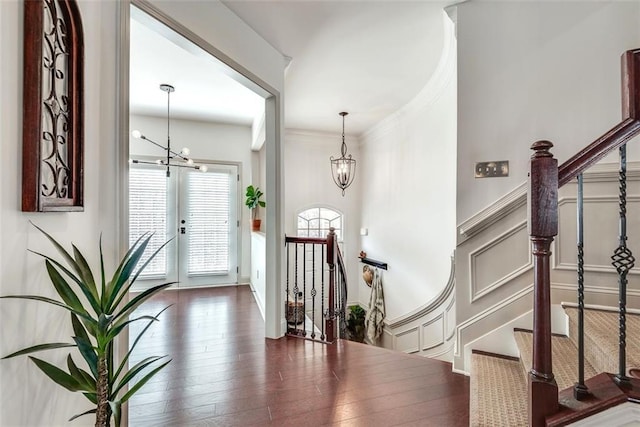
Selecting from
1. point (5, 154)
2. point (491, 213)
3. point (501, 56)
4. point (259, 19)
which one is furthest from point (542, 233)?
point (259, 19)

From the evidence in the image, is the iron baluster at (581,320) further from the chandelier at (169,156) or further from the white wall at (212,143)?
the white wall at (212,143)

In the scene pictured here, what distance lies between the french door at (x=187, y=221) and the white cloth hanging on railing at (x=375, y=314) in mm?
2523

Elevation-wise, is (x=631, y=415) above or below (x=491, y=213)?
below

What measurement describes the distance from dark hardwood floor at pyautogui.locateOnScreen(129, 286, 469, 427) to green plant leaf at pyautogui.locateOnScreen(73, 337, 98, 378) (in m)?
0.84

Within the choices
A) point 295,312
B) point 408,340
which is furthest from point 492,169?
point 408,340

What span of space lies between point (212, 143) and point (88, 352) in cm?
476

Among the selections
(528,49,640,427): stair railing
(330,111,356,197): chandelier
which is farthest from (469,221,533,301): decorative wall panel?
(330,111,356,197): chandelier

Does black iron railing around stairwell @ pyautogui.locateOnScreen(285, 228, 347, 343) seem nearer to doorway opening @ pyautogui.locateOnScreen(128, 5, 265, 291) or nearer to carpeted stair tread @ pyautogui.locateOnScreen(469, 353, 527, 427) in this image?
carpeted stair tread @ pyautogui.locateOnScreen(469, 353, 527, 427)

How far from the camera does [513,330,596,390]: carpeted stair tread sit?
61.8 inches

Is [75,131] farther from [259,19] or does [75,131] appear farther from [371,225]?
[371,225]

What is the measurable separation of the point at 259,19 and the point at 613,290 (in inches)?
132

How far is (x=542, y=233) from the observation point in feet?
4.05

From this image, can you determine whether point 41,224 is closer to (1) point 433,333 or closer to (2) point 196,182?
(1) point 433,333

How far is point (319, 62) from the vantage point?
132 inches
